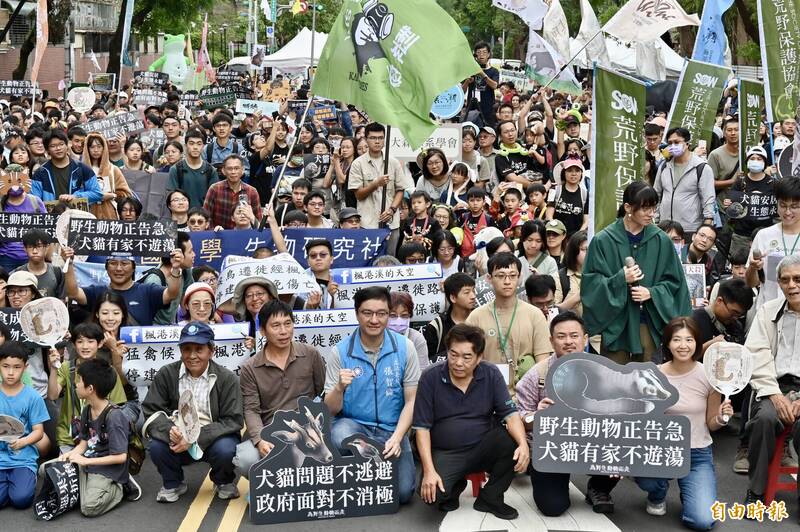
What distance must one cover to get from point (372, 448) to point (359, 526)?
0.48 meters

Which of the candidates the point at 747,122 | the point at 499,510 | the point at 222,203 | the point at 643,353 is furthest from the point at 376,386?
the point at 747,122

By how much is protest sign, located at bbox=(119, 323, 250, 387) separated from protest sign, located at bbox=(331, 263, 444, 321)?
3.68ft

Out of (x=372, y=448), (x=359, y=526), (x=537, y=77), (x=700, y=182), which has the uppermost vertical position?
(x=537, y=77)

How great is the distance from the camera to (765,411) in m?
7.20

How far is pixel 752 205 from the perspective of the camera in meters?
11.4

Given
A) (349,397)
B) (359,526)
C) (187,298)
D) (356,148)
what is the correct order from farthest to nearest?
1. (356,148)
2. (187,298)
3. (349,397)
4. (359,526)

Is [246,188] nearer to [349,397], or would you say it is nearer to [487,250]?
[487,250]

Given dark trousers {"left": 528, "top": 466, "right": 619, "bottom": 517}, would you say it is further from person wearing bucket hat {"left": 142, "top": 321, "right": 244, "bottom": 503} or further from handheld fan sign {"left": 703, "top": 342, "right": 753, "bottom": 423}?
person wearing bucket hat {"left": 142, "top": 321, "right": 244, "bottom": 503}

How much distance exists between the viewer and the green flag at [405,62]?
9539 mm

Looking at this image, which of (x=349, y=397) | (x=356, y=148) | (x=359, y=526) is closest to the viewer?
(x=359, y=526)

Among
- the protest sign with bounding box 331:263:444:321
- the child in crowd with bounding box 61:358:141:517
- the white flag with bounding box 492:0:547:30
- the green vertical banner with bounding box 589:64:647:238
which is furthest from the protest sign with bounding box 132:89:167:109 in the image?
the child in crowd with bounding box 61:358:141:517

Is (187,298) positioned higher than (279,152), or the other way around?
(279,152)

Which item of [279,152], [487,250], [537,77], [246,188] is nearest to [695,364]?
[487,250]

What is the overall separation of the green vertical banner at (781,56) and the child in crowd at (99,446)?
7.40 metres
